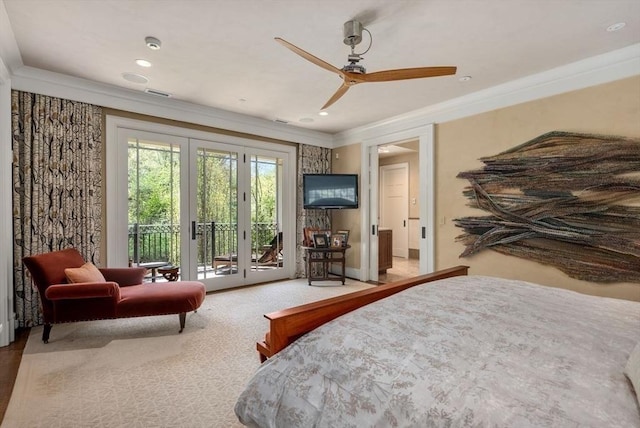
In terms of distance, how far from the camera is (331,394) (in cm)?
116

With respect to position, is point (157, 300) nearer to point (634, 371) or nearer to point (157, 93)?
point (157, 93)

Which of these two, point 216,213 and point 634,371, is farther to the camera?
point 216,213

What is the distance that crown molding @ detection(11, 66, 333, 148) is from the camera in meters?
3.36

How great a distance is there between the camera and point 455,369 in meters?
1.06

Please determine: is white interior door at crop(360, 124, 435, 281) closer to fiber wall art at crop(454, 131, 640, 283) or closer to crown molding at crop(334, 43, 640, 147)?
crown molding at crop(334, 43, 640, 147)

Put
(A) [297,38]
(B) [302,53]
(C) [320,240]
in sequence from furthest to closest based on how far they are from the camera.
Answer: (C) [320,240] → (A) [297,38] → (B) [302,53]

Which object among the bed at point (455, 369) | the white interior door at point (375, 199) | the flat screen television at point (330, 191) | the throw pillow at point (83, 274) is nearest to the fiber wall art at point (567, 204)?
the white interior door at point (375, 199)

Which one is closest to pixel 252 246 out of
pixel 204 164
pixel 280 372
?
pixel 204 164

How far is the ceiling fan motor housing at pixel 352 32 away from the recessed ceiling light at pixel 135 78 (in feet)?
7.91

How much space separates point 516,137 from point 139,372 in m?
4.44

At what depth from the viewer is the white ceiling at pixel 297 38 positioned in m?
2.31

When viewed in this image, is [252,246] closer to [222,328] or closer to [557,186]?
[222,328]

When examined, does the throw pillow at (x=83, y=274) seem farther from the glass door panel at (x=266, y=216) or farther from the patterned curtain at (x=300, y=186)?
the patterned curtain at (x=300, y=186)

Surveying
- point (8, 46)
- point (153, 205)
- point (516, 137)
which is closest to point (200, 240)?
point (153, 205)
